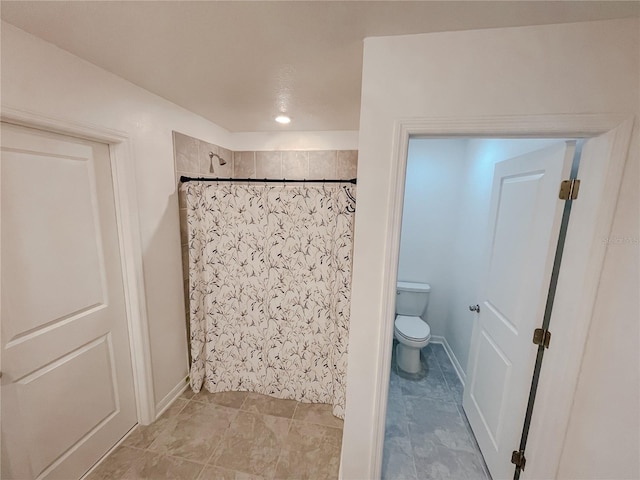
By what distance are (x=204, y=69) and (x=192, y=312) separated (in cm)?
166

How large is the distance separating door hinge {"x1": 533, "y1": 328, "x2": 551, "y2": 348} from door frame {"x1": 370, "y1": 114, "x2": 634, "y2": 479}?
0.12 feet

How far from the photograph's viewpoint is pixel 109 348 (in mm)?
1554

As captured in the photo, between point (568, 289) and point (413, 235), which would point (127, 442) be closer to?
point (568, 289)

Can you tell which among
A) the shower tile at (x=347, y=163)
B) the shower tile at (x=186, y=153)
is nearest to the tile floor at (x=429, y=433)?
the shower tile at (x=347, y=163)

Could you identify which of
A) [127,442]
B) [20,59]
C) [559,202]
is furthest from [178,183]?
[559,202]

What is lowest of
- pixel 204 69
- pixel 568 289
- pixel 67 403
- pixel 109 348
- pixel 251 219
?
pixel 67 403

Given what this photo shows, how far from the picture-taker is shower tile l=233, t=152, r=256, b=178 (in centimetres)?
265

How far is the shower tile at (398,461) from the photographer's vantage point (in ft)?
4.95

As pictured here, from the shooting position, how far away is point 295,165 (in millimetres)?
2609

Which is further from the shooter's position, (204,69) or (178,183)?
(178,183)

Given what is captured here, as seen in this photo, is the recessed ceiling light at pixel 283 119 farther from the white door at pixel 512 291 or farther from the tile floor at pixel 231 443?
the tile floor at pixel 231 443

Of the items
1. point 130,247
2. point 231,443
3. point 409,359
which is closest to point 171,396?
point 231,443

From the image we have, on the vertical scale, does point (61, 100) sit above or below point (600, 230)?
above

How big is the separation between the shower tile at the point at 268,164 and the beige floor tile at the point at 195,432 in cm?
212
